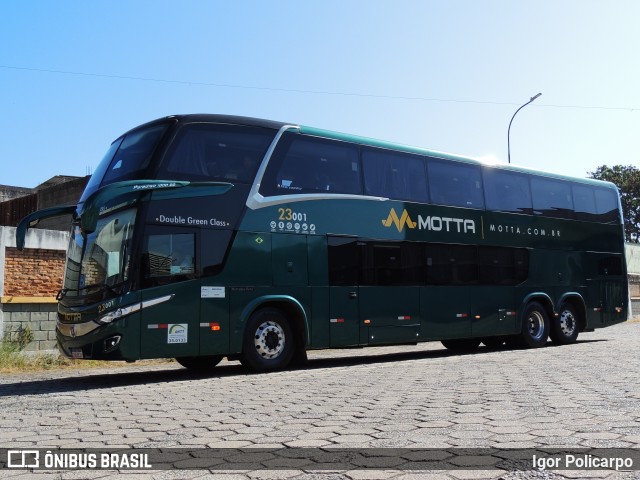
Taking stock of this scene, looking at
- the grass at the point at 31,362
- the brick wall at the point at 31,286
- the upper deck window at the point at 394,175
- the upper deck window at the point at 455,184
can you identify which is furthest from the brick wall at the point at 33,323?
the upper deck window at the point at 455,184

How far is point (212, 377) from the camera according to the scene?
450 inches

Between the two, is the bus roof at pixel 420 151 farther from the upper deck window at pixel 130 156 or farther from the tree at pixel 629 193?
the tree at pixel 629 193

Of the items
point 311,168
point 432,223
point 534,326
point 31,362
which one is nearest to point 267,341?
point 311,168

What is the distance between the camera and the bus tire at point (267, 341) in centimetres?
1170

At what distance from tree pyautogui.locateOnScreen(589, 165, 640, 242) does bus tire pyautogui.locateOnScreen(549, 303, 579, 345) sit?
169 feet

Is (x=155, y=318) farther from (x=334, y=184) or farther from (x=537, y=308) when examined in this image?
(x=537, y=308)

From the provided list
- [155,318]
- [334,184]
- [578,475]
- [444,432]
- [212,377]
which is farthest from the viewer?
[334,184]

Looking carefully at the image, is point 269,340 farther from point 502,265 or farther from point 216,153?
point 502,265

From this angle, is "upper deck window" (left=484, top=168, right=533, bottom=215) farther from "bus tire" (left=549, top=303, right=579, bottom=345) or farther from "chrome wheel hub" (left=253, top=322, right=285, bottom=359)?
"chrome wheel hub" (left=253, top=322, right=285, bottom=359)

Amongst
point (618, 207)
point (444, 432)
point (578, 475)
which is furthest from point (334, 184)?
point (618, 207)

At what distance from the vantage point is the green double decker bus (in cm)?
1067

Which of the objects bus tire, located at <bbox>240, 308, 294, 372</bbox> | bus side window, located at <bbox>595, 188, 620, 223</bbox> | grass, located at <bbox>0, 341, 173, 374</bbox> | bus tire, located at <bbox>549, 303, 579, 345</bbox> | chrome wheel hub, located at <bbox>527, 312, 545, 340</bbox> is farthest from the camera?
bus side window, located at <bbox>595, 188, 620, 223</bbox>

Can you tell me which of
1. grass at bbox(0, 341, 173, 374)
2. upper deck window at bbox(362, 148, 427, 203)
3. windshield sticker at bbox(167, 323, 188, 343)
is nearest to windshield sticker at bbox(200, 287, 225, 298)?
windshield sticker at bbox(167, 323, 188, 343)

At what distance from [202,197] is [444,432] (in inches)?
268
